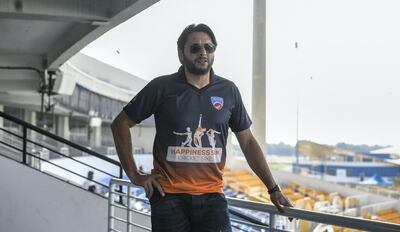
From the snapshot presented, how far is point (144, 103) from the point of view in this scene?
1.41 meters

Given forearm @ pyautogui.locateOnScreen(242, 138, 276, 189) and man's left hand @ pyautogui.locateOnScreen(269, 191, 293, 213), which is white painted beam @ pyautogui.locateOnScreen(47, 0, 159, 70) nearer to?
forearm @ pyautogui.locateOnScreen(242, 138, 276, 189)

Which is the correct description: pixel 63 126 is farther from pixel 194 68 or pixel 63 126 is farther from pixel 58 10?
pixel 194 68

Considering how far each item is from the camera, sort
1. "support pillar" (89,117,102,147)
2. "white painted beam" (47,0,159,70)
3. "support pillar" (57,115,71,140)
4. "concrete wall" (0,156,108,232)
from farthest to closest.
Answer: "support pillar" (89,117,102,147), "support pillar" (57,115,71,140), "white painted beam" (47,0,159,70), "concrete wall" (0,156,108,232)

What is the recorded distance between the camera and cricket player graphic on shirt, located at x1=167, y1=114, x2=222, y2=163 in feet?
4.48

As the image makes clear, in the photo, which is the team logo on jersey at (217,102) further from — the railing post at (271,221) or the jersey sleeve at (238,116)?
the railing post at (271,221)

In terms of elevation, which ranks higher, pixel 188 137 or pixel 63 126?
pixel 63 126

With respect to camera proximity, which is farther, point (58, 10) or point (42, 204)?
point (58, 10)

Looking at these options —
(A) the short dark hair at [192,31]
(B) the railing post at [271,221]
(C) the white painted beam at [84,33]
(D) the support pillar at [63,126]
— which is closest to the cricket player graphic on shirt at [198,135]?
(A) the short dark hair at [192,31]

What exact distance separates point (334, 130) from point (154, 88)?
5.76 meters

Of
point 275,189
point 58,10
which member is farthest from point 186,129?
point 58,10

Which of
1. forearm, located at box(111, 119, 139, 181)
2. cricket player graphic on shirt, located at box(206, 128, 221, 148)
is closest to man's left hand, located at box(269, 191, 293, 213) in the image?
cricket player graphic on shirt, located at box(206, 128, 221, 148)

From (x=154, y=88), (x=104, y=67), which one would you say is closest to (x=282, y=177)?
(x=154, y=88)

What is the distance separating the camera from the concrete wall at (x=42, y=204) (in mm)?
3326

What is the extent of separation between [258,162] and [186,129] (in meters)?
0.33
